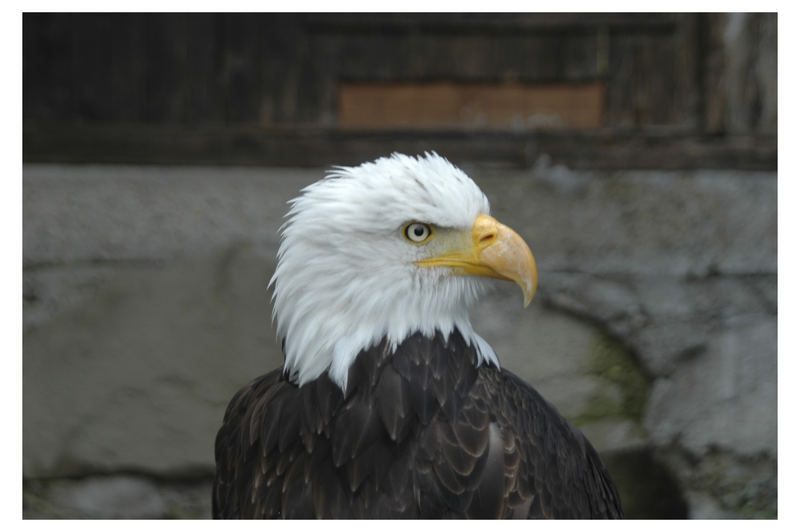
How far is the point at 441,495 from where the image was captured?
1.48m

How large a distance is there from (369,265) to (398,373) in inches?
9.1

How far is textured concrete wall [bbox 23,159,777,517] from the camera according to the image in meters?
2.91

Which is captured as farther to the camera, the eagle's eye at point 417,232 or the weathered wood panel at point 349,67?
the weathered wood panel at point 349,67

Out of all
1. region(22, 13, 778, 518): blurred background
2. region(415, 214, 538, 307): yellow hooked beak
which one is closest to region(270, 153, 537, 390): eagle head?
region(415, 214, 538, 307): yellow hooked beak

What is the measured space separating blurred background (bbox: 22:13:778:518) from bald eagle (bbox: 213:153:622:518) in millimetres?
1333

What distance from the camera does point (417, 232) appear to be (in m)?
1.57

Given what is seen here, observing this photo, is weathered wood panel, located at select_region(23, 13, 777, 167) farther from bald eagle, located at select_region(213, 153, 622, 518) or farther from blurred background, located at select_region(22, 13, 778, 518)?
bald eagle, located at select_region(213, 153, 622, 518)

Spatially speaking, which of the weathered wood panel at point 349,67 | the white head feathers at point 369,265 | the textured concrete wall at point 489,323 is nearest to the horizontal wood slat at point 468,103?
the weathered wood panel at point 349,67

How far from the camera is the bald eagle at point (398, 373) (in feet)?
4.93

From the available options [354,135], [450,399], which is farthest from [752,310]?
[450,399]

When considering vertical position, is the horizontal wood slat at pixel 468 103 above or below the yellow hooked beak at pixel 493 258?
above

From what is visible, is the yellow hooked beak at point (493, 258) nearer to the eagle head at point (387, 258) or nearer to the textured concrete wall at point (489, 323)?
the eagle head at point (387, 258)

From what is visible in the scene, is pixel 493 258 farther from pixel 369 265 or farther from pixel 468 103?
pixel 468 103

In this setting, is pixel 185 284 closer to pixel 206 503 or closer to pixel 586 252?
pixel 206 503
